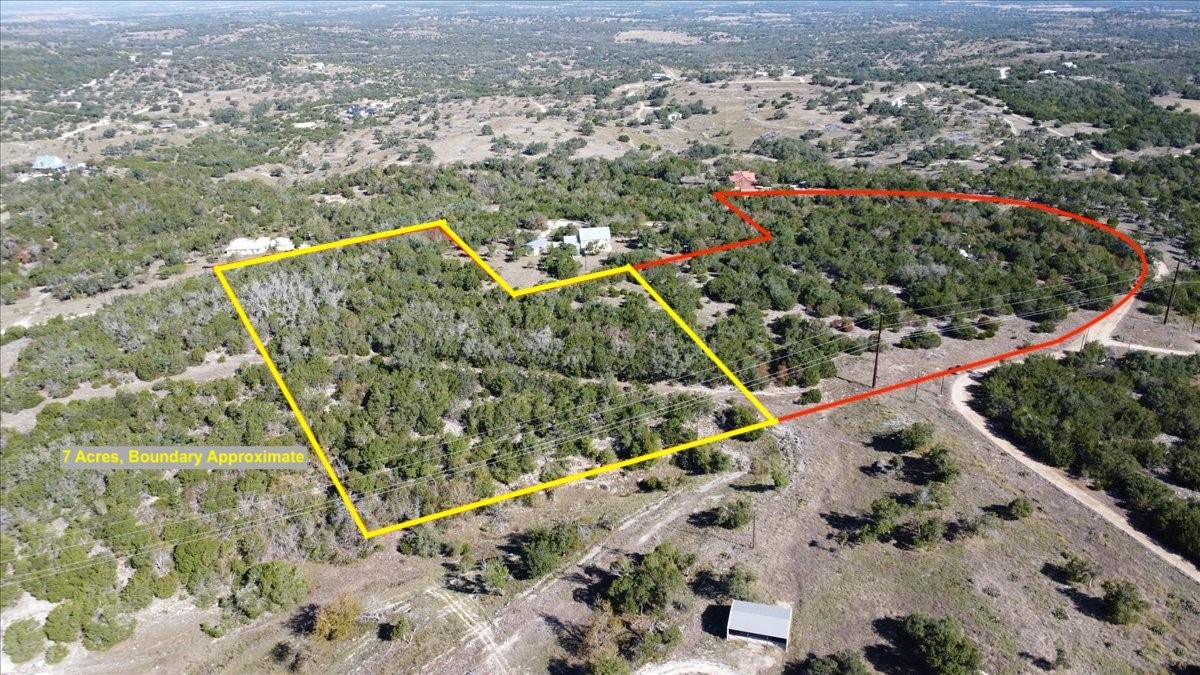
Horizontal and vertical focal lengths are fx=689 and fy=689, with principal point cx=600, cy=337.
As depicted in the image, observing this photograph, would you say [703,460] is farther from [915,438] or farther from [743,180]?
[743,180]

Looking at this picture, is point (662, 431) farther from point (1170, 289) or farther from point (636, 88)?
point (636, 88)

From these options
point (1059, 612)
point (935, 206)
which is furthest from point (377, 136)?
point (1059, 612)

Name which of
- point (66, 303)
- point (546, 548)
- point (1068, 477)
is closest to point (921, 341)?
point (1068, 477)

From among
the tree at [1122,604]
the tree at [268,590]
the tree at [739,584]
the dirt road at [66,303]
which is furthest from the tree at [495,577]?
the dirt road at [66,303]

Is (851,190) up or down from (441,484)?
up

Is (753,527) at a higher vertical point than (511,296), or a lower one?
lower

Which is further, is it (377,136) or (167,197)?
(377,136)
